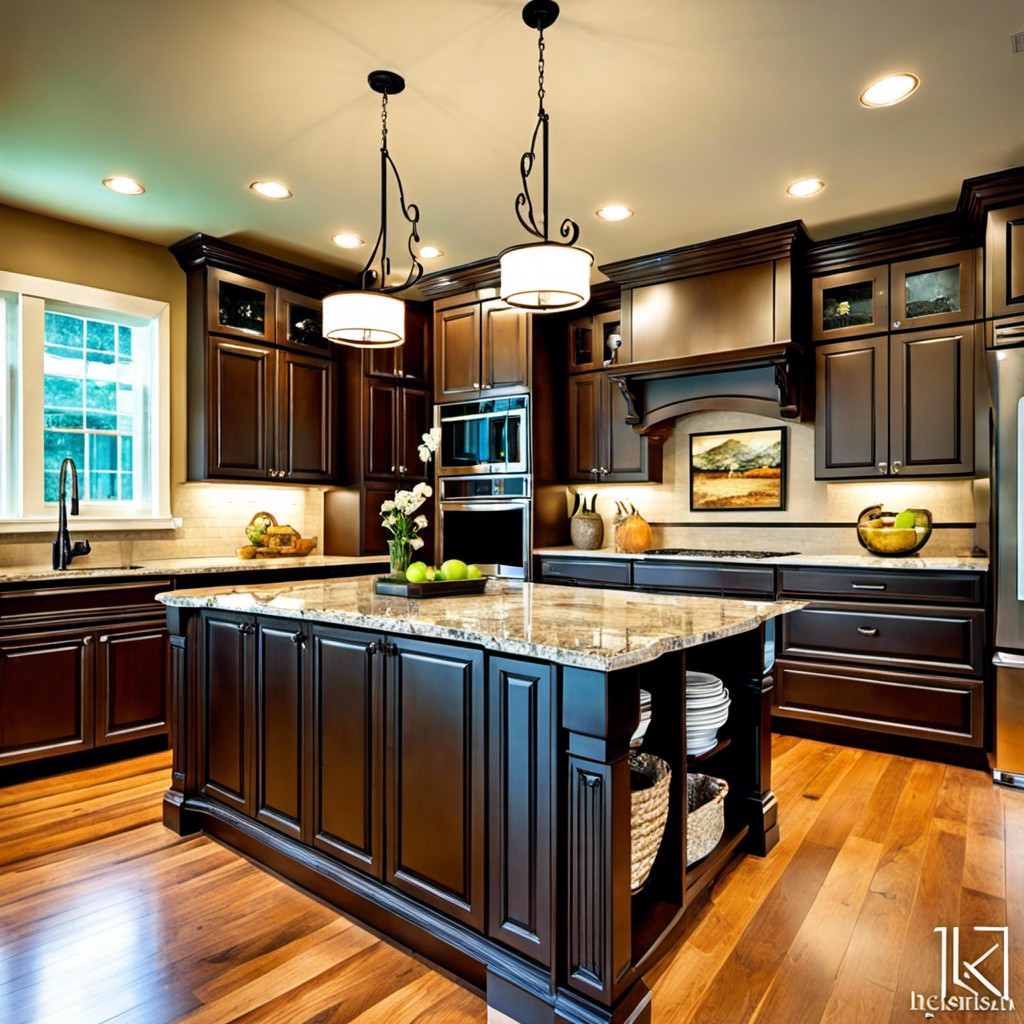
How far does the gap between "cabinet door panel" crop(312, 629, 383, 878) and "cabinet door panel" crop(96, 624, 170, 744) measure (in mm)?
1865

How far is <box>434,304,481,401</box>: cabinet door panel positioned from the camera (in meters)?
5.12

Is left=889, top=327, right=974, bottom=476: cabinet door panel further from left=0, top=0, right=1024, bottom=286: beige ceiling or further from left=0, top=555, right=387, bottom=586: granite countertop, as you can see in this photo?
left=0, top=555, right=387, bottom=586: granite countertop

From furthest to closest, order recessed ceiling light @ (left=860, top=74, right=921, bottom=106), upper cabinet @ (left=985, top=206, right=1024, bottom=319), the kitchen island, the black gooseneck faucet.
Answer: the black gooseneck faucet < upper cabinet @ (left=985, top=206, right=1024, bottom=319) < recessed ceiling light @ (left=860, top=74, right=921, bottom=106) < the kitchen island

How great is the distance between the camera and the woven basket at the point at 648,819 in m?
1.72

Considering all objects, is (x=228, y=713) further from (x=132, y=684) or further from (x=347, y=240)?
(x=347, y=240)

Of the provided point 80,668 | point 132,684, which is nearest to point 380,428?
point 132,684

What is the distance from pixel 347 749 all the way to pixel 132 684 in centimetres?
209

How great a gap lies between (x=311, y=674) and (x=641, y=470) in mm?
3180

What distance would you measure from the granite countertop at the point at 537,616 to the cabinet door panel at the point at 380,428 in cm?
239

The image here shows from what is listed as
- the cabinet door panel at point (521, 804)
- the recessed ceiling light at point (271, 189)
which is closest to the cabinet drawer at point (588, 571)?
the recessed ceiling light at point (271, 189)

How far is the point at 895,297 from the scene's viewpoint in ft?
13.0

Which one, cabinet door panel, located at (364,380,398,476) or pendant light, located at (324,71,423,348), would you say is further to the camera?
cabinet door panel, located at (364,380,398,476)

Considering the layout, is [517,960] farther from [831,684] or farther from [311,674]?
[831,684]

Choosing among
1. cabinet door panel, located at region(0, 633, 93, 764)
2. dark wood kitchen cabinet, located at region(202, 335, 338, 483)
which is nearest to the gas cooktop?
dark wood kitchen cabinet, located at region(202, 335, 338, 483)
